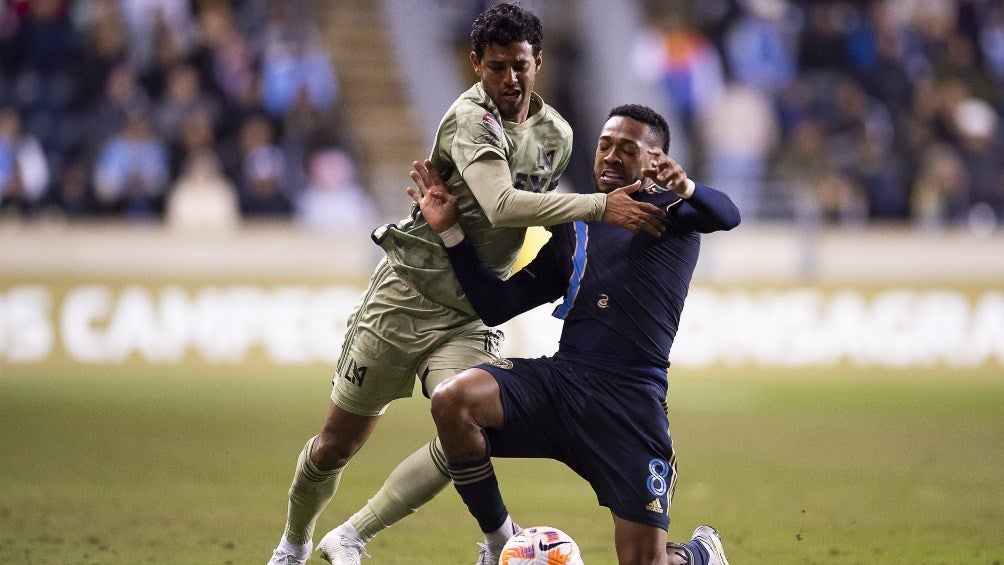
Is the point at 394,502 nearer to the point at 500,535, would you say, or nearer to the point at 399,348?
the point at 500,535

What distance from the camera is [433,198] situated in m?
6.17

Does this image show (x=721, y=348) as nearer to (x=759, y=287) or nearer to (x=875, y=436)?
(x=759, y=287)

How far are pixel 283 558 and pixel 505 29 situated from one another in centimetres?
260

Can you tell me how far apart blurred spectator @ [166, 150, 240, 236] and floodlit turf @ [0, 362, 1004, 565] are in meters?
1.93

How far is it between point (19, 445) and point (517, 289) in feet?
19.3

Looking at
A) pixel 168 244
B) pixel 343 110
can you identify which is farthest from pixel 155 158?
pixel 343 110

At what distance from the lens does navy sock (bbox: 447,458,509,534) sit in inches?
235

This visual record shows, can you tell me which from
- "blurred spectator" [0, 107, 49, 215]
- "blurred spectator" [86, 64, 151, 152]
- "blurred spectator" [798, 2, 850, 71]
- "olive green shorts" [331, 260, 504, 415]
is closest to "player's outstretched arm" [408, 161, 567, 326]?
"olive green shorts" [331, 260, 504, 415]

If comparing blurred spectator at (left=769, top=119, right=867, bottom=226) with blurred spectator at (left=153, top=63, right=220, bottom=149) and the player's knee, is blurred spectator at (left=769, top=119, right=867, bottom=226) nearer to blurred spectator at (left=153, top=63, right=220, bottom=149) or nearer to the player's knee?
blurred spectator at (left=153, top=63, right=220, bottom=149)

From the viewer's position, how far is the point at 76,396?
13.7m

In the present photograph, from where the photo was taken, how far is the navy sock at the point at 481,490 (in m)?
5.97

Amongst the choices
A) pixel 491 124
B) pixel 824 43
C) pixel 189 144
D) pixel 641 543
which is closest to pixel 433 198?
pixel 491 124

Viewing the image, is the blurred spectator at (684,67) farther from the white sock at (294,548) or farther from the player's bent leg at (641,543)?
the player's bent leg at (641,543)

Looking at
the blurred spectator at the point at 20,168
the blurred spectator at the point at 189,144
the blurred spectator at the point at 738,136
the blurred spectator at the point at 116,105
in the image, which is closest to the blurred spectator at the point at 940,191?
the blurred spectator at the point at 738,136
